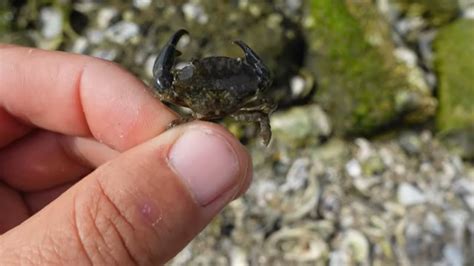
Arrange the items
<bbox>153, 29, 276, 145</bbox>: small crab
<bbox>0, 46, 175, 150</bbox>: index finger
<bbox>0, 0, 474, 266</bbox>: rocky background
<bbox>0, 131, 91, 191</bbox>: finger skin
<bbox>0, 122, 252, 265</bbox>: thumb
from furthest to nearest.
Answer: <bbox>0, 0, 474, 266</bbox>: rocky background < <bbox>0, 131, 91, 191</bbox>: finger skin < <bbox>0, 46, 175, 150</bbox>: index finger < <bbox>153, 29, 276, 145</bbox>: small crab < <bbox>0, 122, 252, 265</bbox>: thumb

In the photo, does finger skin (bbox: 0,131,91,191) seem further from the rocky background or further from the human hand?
the rocky background

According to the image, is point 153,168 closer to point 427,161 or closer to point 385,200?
point 385,200

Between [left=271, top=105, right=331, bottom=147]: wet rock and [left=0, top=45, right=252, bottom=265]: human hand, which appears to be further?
[left=271, top=105, right=331, bottom=147]: wet rock

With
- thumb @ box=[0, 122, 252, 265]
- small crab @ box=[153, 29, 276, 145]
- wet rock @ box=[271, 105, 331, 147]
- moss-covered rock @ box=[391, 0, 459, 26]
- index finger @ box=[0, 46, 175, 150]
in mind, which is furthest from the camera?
moss-covered rock @ box=[391, 0, 459, 26]

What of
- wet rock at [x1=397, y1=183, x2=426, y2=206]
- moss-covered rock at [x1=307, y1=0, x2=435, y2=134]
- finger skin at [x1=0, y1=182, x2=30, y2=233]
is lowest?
wet rock at [x1=397, y1=183, x2=426, y2=206]

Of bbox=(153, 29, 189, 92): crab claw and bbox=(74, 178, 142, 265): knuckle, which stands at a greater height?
bbox=(153, 29, 189, 92): crab claw

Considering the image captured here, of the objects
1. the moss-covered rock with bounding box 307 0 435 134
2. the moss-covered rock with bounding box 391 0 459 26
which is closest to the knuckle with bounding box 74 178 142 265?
the moss-covered rock with bounding box 307 0 435 134

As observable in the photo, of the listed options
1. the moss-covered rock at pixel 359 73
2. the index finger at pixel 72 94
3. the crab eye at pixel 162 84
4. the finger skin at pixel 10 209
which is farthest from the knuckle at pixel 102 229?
the moss-covered rock at pixel 359 73
